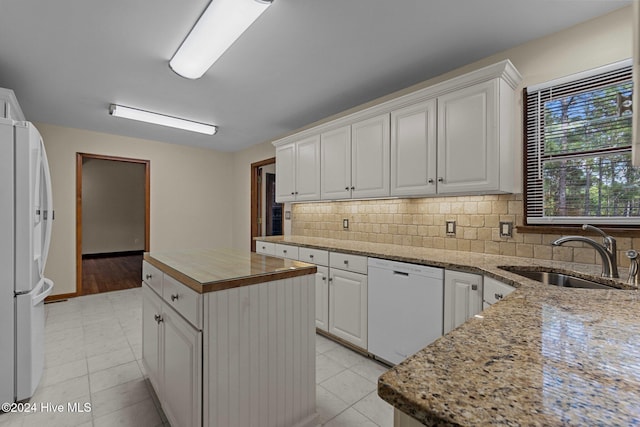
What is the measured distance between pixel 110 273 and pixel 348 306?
204 inches

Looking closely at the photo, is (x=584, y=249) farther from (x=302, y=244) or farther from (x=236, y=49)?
(x=236, y=49)

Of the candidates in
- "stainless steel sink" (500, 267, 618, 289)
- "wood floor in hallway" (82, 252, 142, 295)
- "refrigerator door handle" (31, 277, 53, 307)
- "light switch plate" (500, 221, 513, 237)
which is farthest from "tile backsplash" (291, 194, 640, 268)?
"wood floor in hallway" (82, 252, 142, 295)

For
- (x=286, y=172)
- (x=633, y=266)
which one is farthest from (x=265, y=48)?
(x=633, y=266)

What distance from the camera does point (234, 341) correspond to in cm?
131

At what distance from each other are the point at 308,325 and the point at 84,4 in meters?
2.26

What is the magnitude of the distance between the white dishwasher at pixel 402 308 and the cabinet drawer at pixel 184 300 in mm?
1425

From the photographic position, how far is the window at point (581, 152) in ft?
5.68

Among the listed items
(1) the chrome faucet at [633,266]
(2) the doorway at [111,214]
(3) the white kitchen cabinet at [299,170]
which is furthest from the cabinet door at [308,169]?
(2) the doorway at [111,214]

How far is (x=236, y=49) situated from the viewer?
2137mm

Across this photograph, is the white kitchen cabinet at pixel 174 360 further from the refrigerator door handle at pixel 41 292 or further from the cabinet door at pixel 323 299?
the cabinet door at pixel 323 299

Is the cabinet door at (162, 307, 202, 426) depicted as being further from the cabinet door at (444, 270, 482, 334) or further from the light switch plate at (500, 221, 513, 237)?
the light switch plate at (500, 221, 513, 237)

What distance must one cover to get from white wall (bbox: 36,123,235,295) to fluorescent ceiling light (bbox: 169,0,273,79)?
289 cm

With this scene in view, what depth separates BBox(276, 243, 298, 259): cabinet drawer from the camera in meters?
3.07

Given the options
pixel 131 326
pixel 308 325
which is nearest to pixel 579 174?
pixel 308 325
